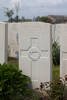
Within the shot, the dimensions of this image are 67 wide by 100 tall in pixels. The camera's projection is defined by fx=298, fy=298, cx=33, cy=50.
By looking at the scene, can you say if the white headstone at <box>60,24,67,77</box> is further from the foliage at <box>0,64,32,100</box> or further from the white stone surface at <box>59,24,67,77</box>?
the foliage at <box>0,64,32,100</box>

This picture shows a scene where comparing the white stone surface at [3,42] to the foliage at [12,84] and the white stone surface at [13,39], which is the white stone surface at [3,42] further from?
the white stone surface at [13,39]

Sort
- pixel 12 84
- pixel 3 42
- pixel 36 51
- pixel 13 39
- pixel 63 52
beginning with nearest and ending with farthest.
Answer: pixel 12 84 → pixel 36 51 → pixel 3 42 → pixel 63 52 → pixel 13 39

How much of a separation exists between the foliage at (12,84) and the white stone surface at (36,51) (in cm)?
45

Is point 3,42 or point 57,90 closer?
point 57,90

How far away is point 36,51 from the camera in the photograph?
5.86 metres

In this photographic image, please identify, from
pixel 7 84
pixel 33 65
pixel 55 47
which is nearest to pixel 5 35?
pixel 33 65

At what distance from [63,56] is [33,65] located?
700 millimetres

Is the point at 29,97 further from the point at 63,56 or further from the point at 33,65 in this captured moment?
the point at 63,56

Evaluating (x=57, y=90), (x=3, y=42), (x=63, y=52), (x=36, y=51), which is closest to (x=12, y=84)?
(x=57, y=90)

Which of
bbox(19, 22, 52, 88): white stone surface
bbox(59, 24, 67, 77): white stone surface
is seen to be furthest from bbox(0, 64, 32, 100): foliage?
bbox(59, 24, 67, 77): white stone surface

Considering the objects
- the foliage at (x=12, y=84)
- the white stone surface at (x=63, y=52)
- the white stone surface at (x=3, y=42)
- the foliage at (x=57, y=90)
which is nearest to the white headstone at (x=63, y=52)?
the white stone surface at (x=63, y=52)

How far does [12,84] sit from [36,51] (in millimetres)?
957

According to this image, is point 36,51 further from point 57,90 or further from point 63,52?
point 57,90

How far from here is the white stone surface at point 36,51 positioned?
5816 millimetres
